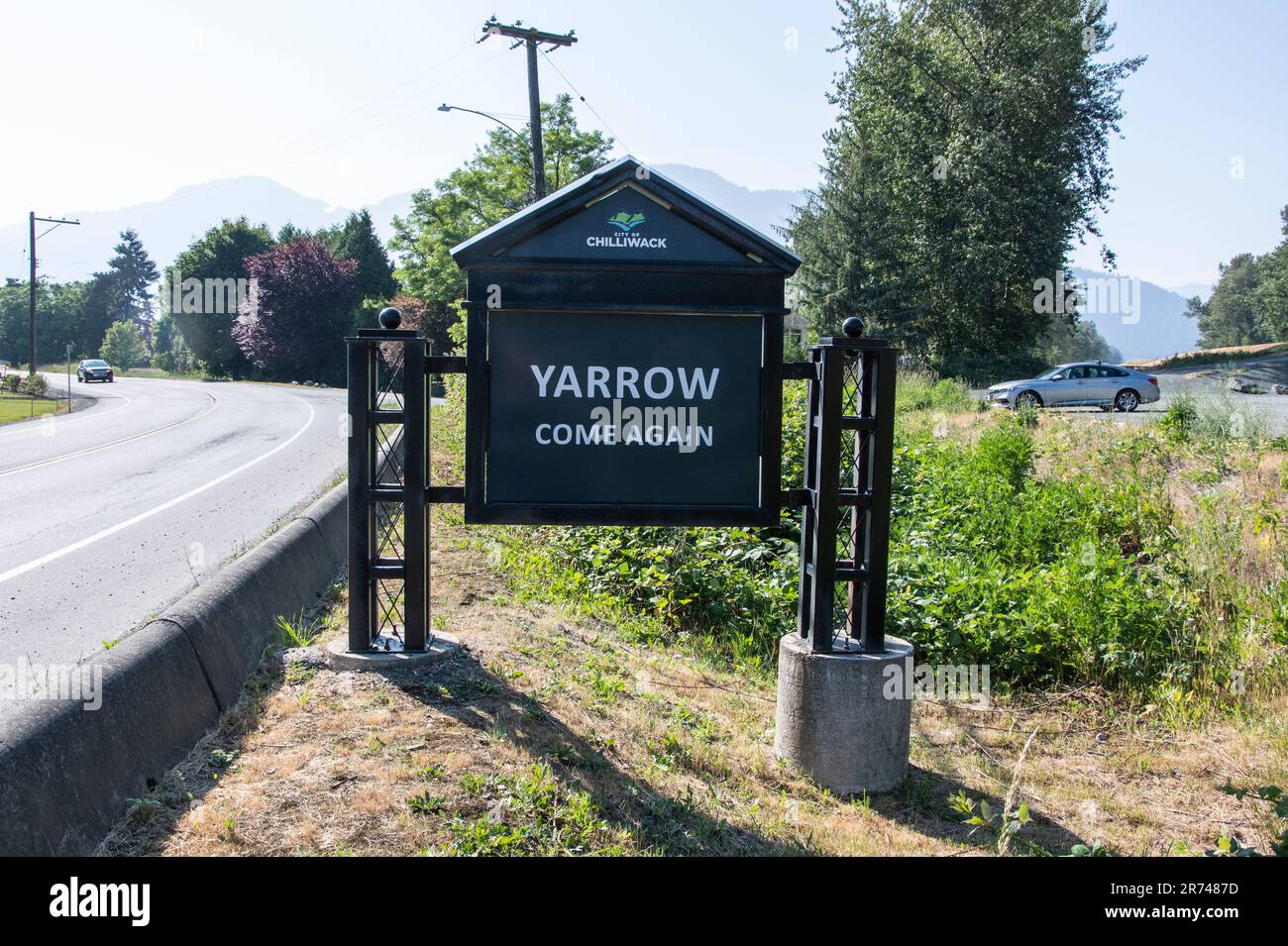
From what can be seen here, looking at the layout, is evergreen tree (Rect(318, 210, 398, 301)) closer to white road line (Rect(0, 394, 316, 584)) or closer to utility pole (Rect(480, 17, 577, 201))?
utility pole (Rect(480, 17, 577, 201))

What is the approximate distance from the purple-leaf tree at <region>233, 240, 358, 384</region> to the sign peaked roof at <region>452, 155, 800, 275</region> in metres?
53.5

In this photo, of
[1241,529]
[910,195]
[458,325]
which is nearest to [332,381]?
[910,195]

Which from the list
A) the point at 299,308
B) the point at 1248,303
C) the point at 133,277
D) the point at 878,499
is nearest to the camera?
the point at 878,499

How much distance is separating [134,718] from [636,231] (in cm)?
328

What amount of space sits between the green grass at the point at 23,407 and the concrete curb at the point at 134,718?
2737 centimetres

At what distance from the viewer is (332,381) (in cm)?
5784

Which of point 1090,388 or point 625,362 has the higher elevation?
point 1090,388

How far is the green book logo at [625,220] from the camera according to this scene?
5051mm

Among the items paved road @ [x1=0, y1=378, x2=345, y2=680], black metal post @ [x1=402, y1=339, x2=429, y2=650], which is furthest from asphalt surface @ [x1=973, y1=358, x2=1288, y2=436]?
paved road @ [x1=0, y1=378, x2=345, y2=680]

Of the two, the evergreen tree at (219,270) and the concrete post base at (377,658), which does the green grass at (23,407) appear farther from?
the concrete post base at (377,658)

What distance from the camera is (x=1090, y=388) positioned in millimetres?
23891

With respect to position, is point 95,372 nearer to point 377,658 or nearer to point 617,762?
point 377,658

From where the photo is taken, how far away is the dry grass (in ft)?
12.1

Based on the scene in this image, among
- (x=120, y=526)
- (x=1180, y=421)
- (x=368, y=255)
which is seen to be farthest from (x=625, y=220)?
(x=368, y=255)
